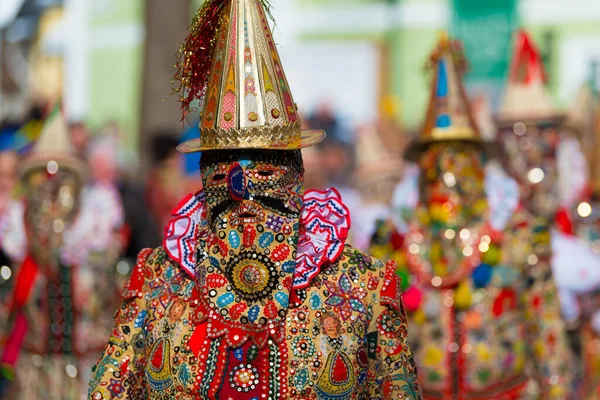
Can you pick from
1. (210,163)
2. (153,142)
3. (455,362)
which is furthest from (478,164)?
(153,142)

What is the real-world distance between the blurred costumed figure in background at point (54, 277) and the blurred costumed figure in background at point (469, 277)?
301cm

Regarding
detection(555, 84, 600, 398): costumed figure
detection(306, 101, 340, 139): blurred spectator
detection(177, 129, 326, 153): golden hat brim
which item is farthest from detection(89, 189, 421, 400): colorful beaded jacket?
detection(306, 101, 340, 139): blurred spectator

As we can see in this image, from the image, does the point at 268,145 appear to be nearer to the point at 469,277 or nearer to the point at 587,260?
the point at 469,277

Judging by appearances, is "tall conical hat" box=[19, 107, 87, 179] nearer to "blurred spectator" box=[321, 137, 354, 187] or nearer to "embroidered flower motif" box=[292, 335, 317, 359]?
"embroidered flower motif" box=[292, 335, 317, 359]

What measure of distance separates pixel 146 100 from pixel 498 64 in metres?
6.17

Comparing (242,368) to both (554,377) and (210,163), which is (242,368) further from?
(554,377)

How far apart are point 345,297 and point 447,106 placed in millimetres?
3700

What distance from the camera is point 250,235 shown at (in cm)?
518

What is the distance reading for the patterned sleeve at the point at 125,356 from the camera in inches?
205

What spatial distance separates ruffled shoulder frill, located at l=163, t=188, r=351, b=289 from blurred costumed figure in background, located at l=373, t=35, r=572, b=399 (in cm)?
251

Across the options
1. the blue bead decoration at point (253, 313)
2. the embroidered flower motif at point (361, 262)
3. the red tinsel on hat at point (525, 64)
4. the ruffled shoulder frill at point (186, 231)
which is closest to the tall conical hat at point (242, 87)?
the ruffled shoulder frill at point (186, 231)

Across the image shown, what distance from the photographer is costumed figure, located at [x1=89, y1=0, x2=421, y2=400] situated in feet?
16.8

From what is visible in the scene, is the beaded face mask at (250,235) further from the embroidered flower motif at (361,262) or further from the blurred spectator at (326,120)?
the blurred spectator at (326,120)

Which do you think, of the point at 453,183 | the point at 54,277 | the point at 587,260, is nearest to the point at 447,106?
the point at 453,183
